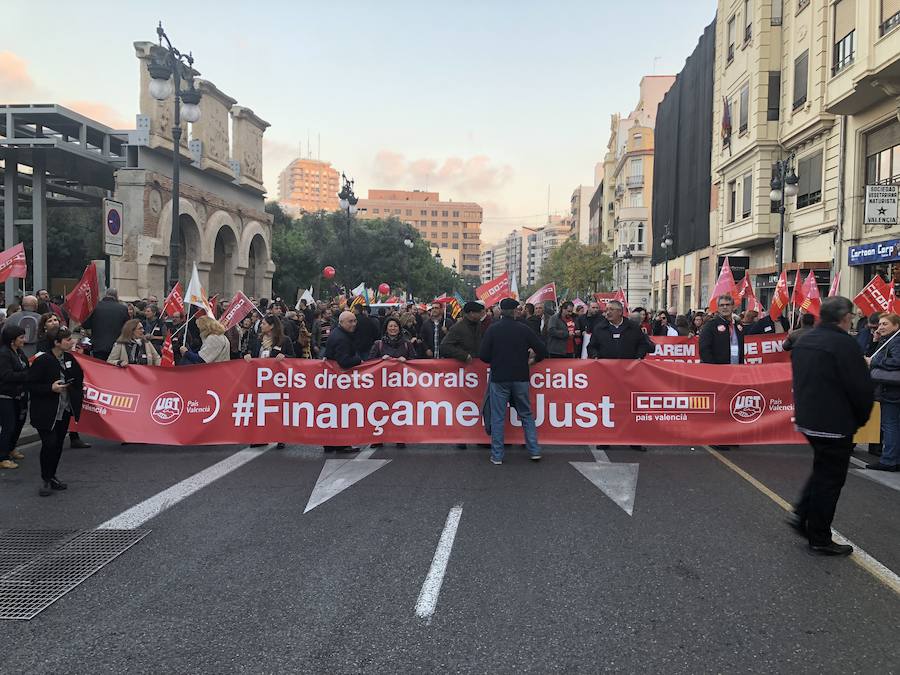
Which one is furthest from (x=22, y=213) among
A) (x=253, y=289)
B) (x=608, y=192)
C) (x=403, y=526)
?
(x=608, y=192)

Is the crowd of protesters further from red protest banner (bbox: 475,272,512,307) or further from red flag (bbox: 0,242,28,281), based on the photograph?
red flag (bbox: 0,242,28,281)

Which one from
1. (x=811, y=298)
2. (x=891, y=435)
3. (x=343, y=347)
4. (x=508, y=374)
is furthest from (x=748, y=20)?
(x=343, y=347)

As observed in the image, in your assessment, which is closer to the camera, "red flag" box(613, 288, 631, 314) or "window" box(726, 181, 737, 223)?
"red flag" box(613, 288, 631, 314)

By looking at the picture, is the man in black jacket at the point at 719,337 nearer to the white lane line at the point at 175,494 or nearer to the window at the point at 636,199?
the white lane line at the point at 175,494

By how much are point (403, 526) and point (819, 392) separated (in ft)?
11.1

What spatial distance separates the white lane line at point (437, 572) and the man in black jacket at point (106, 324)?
7198 mm

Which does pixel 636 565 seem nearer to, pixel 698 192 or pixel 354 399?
pixel 354 399

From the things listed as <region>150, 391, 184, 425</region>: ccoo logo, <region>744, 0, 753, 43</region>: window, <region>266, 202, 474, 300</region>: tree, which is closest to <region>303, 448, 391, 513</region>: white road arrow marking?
<region>150, 391, 184, 425</region>: ccoo logo

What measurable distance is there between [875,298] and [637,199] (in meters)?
65.2

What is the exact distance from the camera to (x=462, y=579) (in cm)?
468

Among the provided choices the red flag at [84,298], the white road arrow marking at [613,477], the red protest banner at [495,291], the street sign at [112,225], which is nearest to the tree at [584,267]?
the red protest banner at [495,291]

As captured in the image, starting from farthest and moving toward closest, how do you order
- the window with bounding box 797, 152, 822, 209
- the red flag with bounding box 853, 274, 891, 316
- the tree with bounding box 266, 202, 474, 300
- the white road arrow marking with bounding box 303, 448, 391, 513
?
the tree with bounding box 266, 202, 474, 300
the window with bounding box 797, 152, 822, 209
the red flag with bounding box 853, 274, 891, 316
the white road arrow marking with bounding box 303, 448, 391, 513

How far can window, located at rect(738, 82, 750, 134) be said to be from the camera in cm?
3012

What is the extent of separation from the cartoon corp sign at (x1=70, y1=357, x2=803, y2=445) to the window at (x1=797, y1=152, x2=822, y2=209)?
1897cm
